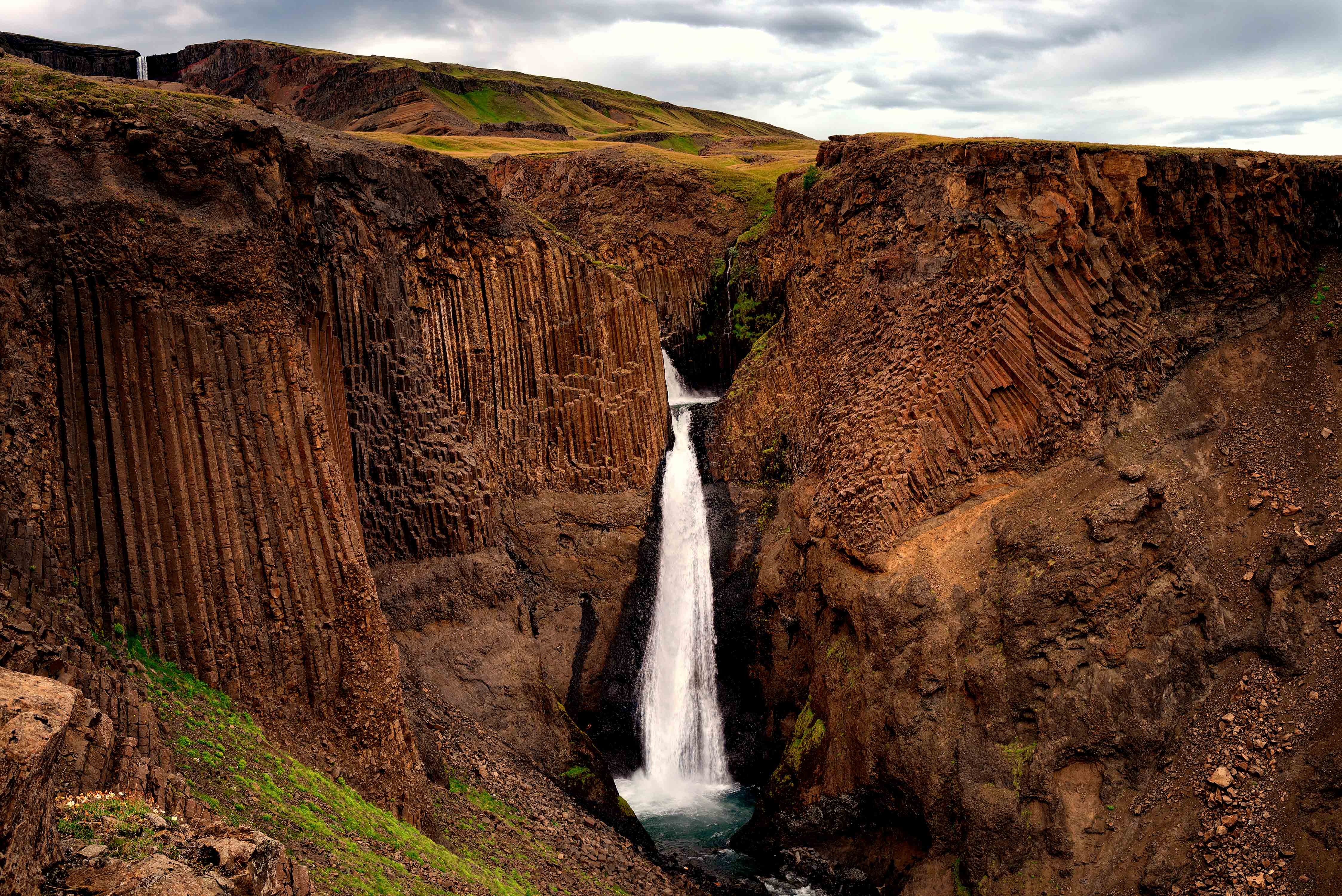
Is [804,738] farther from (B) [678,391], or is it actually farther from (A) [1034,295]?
(B) [678,391]

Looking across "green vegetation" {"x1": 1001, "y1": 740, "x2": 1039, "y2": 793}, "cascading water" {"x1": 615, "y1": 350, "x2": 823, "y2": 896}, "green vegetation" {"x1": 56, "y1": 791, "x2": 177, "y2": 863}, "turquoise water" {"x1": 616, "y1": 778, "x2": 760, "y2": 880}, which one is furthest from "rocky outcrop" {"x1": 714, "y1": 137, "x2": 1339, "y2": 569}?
"green vegetation" {"x1": 56, "y1": 791, "x2": 177, "y2": 863}

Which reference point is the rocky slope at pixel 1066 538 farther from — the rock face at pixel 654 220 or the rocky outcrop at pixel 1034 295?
the rock face at pixel 654 220

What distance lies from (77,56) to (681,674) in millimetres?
59976

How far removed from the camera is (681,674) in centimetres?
2839

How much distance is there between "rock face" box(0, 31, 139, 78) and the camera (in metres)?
62.6

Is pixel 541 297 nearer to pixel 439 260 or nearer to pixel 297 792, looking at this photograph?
pixel 439 260

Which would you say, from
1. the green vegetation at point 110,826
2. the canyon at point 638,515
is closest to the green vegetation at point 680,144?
the canyon at point 638,515

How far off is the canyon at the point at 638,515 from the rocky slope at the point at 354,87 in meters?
33.9

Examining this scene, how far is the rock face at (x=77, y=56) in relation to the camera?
205 feet

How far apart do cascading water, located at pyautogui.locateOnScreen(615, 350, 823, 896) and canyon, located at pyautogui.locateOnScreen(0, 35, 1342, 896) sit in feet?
1.13

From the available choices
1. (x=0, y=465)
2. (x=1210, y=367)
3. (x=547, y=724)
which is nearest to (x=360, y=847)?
(x=0, y=465)

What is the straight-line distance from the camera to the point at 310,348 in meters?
18.0

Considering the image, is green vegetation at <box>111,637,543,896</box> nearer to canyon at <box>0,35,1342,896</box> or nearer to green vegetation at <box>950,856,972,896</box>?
canyon at <box>0,35,1342,896</box>

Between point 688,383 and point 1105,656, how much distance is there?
1849 cm
